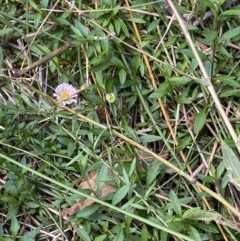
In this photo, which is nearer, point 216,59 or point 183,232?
point 183,232

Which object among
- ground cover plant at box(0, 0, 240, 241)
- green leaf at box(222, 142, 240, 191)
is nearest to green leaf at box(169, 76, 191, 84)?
ground cover plant at box(0, 0, 240, 241)

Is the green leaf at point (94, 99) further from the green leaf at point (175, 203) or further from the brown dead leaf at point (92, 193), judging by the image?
the green leaf at point (175, 203)

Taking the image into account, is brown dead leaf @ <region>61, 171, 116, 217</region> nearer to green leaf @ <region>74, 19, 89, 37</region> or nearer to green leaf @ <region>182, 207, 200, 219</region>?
green leaf @ <region>182, 207, 200, 219</region>

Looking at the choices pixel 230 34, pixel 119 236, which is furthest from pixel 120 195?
pixel 230 34

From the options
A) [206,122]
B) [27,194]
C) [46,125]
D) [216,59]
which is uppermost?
[216,59]

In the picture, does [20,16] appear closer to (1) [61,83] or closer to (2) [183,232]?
(1) [61,83]

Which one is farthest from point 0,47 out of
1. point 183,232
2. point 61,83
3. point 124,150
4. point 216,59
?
point 183,232
